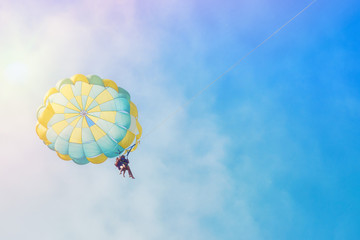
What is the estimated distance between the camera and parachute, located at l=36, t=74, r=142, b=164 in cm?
2269

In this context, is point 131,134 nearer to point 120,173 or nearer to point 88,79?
point 120,173

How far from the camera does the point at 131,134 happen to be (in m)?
23.5

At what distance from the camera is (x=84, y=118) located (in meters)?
22.9

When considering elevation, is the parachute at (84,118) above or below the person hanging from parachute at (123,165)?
above

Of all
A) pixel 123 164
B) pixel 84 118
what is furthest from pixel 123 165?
pixel 84 118

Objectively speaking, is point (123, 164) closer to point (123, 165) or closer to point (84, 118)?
point (123, 165)

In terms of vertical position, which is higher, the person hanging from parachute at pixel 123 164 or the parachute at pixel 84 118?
the parachute at pixel 84 118

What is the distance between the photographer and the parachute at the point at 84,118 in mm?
22688

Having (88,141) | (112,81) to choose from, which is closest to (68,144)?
(88,141)

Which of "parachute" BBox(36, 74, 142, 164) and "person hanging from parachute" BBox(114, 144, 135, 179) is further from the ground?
"parachute" BBox(36, 74, 142, 164)

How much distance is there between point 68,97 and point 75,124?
158cm

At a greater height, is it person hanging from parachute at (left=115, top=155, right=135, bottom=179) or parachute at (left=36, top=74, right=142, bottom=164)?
parachute at (left=36, top=74, right=142, bottom=164)

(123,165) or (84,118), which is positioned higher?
(84,118)

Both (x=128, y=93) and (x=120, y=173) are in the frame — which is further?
(x=128, y=93)
